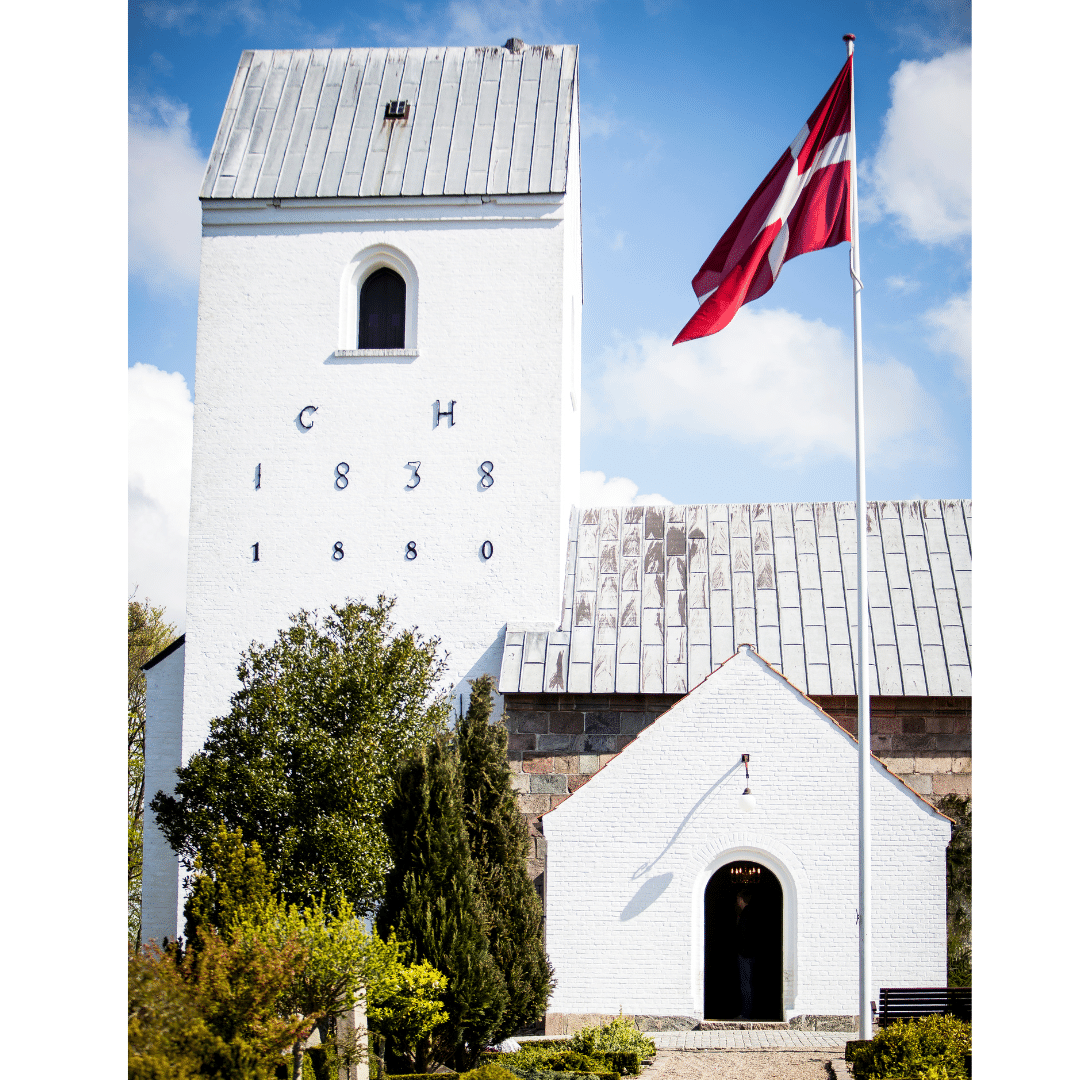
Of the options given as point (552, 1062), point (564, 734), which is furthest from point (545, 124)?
point (552, 1062)

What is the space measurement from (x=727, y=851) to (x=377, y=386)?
633 cm

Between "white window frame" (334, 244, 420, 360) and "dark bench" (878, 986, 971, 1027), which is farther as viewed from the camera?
"white window frame" (334, 244, 420, 360)

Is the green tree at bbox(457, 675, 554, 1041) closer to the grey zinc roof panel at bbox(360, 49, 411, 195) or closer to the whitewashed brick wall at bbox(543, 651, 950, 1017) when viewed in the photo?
the whitewashed brick wall at bbox(543, 651, 950, 1017)

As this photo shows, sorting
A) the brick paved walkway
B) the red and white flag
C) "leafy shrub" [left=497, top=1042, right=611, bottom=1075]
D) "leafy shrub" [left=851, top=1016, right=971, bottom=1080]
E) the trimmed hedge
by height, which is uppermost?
the red and white flag

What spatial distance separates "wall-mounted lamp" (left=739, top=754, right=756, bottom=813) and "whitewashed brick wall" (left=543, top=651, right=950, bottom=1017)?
6cm

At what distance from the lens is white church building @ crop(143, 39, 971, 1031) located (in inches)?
461

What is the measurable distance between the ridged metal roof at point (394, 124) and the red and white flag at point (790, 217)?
4.43 meters

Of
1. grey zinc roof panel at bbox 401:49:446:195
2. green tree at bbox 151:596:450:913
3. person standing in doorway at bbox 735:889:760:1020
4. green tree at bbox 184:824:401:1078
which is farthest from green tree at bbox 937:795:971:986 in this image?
grey zinc roof panel at bbox 401:49:446:195

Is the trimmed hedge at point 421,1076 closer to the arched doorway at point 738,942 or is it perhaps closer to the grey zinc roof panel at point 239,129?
the arched doorway at point 738,942

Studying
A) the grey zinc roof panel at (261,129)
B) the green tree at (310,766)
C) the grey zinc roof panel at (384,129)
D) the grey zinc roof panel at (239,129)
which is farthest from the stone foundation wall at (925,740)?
the grey zinc roof panel at (239,129)

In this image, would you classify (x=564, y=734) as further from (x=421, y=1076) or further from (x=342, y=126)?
(x=342, y=126)

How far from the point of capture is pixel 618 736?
11.8m
